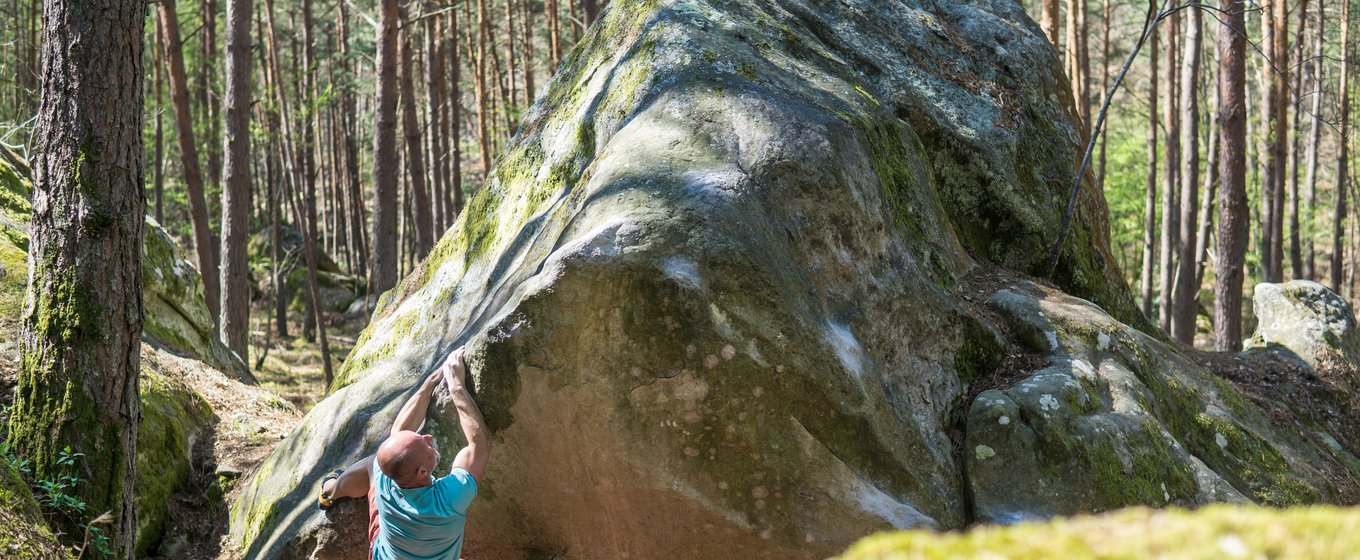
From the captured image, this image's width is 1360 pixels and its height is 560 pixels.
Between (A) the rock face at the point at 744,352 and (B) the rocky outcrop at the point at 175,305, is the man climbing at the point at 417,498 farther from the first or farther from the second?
(B) the rocky outcrop at the point at 175,305

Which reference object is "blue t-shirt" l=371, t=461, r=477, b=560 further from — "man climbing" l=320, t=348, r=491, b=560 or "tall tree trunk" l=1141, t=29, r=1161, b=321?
"tall tree trunk" l=1141, t=29, r=1161, b=321

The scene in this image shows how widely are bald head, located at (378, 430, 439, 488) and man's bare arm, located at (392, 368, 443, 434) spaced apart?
30.9 inches

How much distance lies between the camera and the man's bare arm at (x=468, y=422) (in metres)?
4.52

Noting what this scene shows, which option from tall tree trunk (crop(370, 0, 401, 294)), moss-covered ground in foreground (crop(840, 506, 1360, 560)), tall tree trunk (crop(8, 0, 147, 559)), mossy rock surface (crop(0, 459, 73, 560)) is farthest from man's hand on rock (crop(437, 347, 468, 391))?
tall tree trunk (crop(370, 0, 401, 294))

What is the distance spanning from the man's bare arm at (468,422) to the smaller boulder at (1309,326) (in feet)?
25.7

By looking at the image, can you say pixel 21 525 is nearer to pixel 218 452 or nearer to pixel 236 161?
pixel 218 452

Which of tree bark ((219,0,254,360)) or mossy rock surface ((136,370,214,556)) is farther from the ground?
tree bark ((219,0,254,360))

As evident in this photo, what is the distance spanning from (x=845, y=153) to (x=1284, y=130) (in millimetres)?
13790

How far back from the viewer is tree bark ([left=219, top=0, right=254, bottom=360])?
12.3 meters

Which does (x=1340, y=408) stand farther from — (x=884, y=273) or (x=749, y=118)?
(x=749, y=118)

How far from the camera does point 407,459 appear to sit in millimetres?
3963

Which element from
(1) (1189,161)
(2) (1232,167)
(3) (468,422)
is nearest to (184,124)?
(3) (468,422)

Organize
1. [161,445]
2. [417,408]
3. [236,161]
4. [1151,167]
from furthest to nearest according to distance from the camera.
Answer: [1151,167] < [236,161] < [161,445] < [417,408]

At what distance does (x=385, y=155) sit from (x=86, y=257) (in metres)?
8.07
